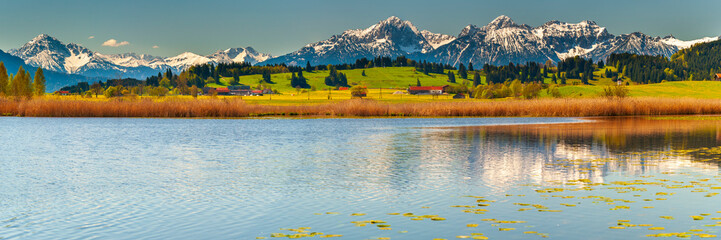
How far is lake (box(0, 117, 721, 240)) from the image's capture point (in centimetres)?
1405

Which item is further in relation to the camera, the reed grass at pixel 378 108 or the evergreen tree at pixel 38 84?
the evergreen tree at pixel 38 84

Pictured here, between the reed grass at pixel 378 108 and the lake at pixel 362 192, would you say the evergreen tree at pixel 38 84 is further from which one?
the lake at pixel 362 192

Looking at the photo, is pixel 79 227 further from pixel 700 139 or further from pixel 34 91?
pixel 34 91

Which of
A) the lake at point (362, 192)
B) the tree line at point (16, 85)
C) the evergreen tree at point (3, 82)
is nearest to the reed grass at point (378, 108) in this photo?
the lake at point (362, 192)

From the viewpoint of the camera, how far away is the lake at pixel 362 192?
14.1 meters

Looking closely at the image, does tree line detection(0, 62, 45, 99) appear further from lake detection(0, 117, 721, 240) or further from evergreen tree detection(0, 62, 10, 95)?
lake detection(0, 117, 721, 240)

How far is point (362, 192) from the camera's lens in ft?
63.1

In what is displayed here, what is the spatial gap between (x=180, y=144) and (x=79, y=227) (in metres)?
25.0

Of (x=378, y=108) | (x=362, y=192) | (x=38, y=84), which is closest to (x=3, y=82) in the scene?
(x=38, y=84)

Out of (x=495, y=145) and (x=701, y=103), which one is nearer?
(x=495, y=145)

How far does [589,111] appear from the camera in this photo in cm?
Result: 8475

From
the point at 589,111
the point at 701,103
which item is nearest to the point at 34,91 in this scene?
the point at 589,111

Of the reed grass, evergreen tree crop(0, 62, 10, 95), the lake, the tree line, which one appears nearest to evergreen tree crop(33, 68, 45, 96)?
the tree line

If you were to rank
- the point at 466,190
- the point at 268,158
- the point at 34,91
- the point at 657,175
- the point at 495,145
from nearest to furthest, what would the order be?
the point at 466,190 → the point at 657,175 → the point at 268,158 → the point at 495,145 → the point at 34,91
